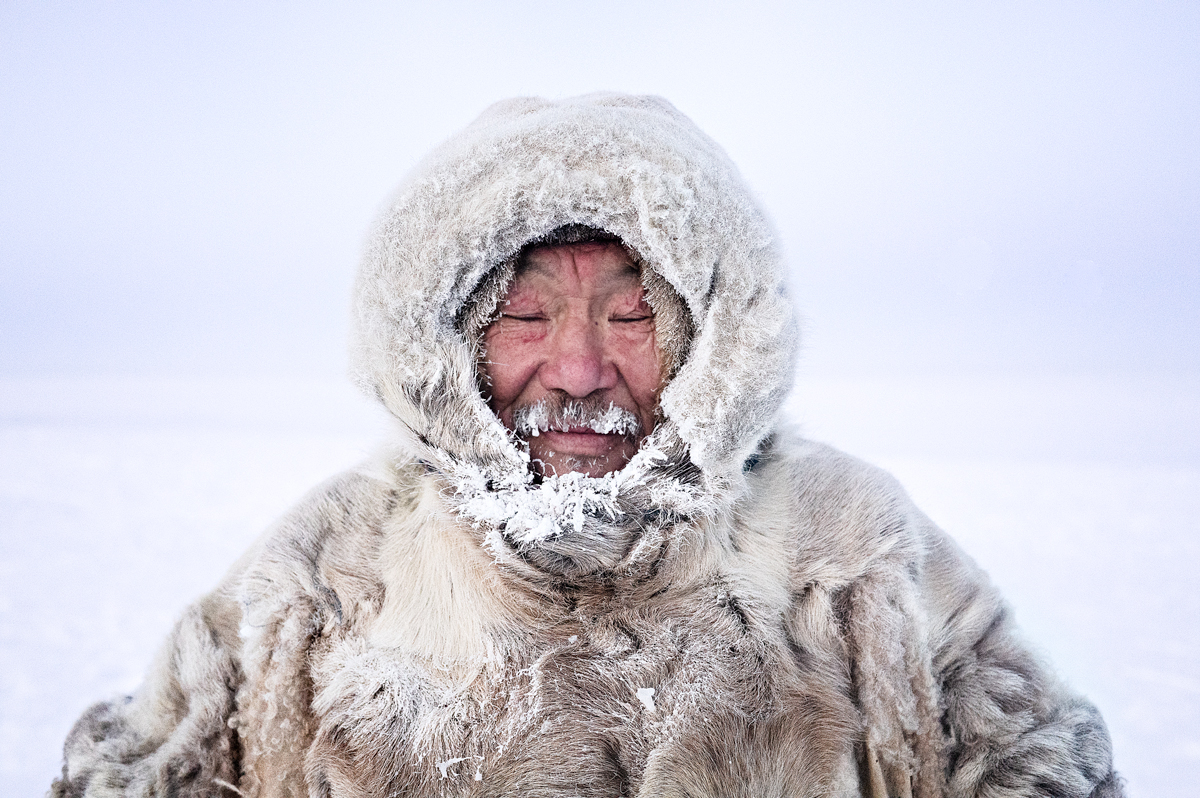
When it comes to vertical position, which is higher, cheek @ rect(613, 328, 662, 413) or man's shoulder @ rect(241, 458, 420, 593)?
cheek @ rect(613, 328, 662, 413)

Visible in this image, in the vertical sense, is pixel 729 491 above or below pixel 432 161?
below

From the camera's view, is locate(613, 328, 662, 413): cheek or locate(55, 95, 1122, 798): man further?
locate(613, 328, 662, 413): cheek

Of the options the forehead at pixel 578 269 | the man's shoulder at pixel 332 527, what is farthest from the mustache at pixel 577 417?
the man's shoulder at pixel 332 527

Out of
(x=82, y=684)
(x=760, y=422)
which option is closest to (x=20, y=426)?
(x=82, y=684)

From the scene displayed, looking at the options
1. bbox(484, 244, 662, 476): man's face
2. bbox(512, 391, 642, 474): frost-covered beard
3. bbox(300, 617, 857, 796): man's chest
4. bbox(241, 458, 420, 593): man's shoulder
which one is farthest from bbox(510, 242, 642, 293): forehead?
bbox(300, 617, 857, 796): man's chest

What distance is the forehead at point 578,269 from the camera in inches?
50.7

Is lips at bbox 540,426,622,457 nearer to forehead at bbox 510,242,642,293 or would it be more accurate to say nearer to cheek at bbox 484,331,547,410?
cheek at bbox 484,331,547,410

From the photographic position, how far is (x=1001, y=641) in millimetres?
1286

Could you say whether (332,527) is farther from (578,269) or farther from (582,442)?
(578,269)

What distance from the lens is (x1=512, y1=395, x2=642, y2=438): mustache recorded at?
1.27 m

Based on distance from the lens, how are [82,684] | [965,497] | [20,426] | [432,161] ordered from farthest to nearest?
[20,426], [965,497], [82,684], [432,161]

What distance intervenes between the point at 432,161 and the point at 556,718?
1009 millimetres

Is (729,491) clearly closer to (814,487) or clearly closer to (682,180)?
(814,487)

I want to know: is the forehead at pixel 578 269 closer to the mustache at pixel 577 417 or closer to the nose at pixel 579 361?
the nose at pixel 579 361
